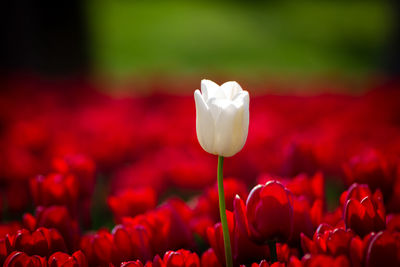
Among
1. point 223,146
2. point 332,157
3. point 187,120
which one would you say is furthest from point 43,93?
point 223,146

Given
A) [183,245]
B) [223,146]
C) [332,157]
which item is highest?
[223,146]

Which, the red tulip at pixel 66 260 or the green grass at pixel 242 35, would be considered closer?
the red tulip at pixel 66 260

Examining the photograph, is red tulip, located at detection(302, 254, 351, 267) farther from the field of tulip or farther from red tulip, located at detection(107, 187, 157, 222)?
red tulip, located at detection(107, 187, 157, 222)

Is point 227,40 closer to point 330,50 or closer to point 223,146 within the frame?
point 330,50

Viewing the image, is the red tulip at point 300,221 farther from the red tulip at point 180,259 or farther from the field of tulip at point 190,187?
the red tulip at point 180,259

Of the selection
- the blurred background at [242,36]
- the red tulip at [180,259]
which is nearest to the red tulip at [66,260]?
the red tulip at [180,259]
